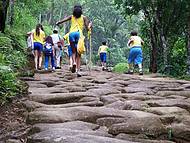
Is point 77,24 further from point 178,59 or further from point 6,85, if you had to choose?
point 178,59

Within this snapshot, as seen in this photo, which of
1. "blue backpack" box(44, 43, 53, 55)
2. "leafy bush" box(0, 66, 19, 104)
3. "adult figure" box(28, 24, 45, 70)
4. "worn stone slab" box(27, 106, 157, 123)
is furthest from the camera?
"blue backpack" box(44, 43, 53, 55)

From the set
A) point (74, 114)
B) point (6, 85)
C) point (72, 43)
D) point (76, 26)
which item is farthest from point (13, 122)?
point (76, 26)

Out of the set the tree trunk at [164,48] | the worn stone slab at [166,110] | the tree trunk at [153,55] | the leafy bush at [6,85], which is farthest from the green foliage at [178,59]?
the leafy bush at [6,85]

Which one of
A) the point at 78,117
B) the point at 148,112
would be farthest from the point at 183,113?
the point at 78,117

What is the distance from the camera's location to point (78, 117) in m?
4.56

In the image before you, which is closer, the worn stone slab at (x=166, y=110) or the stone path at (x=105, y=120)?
the stone path at (x=105, y=120)

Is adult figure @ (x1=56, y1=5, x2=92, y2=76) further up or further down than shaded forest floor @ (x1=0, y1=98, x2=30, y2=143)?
further up

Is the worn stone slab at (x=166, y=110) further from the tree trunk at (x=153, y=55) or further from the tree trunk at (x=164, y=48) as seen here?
the tree trunk at (x=153, y=55)

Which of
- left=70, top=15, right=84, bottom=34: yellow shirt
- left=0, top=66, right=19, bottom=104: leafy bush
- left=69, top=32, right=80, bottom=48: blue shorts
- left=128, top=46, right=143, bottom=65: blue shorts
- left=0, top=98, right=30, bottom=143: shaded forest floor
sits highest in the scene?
left=70, top=15, right=84, bottom=34: yellow shirt

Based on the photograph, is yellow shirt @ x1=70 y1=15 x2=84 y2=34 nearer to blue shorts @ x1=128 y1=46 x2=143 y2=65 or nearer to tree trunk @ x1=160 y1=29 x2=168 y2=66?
blue shorts @ x1=128 y1=46 x2=143 y2=65

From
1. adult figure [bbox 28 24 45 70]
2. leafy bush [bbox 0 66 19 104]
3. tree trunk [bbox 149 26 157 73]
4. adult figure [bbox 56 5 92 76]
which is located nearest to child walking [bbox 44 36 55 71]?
adult figure [bbox 28 24 45 70]

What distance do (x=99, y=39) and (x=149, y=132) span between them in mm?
46655

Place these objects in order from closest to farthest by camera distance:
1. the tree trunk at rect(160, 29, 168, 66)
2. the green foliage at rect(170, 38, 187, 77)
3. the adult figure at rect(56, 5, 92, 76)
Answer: the adult figure at rect(56, 5, 92, 76) → the tree trunk at rect(160, 29, 168, 66) → the green foliage at rect(170, 38, 187, 77)

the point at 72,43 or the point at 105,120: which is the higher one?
the point at 72,43
